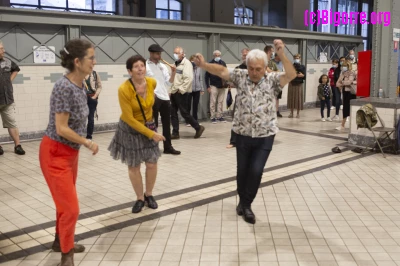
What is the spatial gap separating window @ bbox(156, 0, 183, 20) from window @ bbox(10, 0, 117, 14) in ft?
5.76

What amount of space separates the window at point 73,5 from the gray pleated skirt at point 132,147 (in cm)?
1106

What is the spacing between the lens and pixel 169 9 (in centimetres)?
1734

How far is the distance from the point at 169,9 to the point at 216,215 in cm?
1386

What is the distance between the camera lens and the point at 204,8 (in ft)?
57.6

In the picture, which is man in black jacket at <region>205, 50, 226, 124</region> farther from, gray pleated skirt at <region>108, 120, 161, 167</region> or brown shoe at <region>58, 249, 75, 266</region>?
brown shoe at <region>58, 249, 75, 266</region>

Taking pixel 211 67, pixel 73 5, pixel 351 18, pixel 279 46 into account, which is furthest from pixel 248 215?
pixel 351 18

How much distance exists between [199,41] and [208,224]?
7910 mm

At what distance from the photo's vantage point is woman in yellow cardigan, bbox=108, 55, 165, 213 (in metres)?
4.39

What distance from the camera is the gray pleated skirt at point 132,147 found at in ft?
15.0

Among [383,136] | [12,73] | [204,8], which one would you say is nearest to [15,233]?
[12,73]

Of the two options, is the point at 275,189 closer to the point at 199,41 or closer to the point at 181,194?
the point at 181,194

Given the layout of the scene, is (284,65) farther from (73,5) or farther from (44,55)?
(73,5)

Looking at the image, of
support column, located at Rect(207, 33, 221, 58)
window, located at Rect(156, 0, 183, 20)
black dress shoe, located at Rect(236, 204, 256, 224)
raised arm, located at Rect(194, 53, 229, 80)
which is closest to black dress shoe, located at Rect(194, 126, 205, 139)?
support column, located at Rect(207, 33, 221, 58)

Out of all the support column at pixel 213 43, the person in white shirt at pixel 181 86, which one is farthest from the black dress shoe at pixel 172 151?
the support column at pixel 213 43
